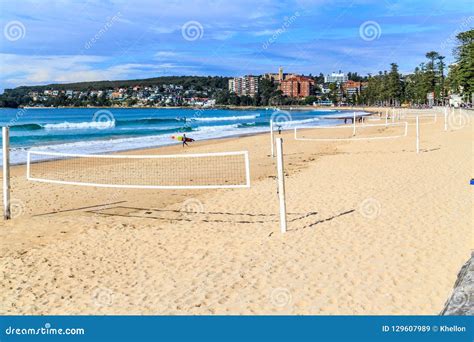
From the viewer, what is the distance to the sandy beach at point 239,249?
5469 mm

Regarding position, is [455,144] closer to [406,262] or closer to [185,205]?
[185,205]

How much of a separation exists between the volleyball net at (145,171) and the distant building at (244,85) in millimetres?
167189

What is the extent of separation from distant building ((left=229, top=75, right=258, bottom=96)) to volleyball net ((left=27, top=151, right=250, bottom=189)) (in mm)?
167189

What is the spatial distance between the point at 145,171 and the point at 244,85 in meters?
175

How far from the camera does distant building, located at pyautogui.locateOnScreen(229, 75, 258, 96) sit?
613 ft

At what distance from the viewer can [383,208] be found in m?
9.65

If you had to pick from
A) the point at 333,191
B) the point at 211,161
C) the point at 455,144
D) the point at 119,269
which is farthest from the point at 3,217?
the point at 455,144

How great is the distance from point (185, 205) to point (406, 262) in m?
5.54

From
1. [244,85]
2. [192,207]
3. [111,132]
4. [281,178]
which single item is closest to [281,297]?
[281,178]

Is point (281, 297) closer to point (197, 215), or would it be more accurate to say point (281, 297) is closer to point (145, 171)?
point (197, 215)

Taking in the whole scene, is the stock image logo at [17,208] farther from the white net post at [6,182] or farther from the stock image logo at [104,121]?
the stock image logo at [104,121]

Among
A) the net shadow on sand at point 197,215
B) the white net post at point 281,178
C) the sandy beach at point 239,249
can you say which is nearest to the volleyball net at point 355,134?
the sandy beach at point 239,249

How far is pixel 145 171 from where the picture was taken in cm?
1700

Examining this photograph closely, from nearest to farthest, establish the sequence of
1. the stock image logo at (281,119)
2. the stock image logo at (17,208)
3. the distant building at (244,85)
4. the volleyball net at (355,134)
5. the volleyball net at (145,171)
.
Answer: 1. the stock image logo at (17,208)
2. the volleyball net at (145,171)
3. the volleyball net at (355,134)
4. the stock image logo at (281,119)
5. the distant building at (244,85)
